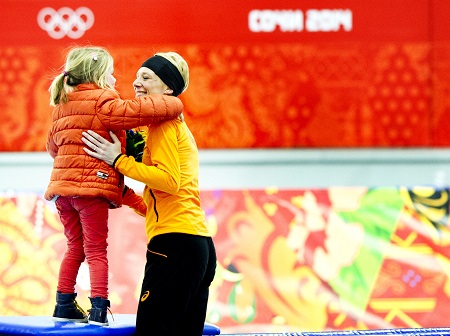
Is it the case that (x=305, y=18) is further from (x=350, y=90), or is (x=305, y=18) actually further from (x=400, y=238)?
(x=400, y=238)

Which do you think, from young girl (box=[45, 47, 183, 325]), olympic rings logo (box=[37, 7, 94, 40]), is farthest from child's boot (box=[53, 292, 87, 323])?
olympic rings logo (box=[37, 7, 94, 40])

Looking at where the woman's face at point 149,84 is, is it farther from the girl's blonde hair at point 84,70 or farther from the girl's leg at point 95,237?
the girl's leg at point 95,237

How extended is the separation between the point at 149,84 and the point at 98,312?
2.67 ft

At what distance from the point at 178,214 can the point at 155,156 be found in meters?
0.21

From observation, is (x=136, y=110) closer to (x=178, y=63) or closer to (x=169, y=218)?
(x=178, y=63)

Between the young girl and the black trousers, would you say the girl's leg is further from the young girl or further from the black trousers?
the black trousers

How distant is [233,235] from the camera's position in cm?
464

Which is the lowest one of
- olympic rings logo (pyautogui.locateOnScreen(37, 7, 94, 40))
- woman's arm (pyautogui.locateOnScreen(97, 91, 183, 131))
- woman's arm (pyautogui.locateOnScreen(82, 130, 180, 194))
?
woman's arm (pyautogui.locateOnScreen(82, 130, 180, 194))

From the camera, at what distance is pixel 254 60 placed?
482cm

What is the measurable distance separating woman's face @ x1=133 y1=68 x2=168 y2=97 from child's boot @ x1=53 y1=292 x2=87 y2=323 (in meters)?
0.77

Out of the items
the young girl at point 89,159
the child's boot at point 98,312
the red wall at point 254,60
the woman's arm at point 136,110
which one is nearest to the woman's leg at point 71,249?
the young girl at point 89,159

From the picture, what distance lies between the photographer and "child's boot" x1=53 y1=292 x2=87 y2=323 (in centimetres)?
294

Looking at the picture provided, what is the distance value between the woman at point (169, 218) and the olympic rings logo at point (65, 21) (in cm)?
206

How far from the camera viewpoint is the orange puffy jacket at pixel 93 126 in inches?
108
